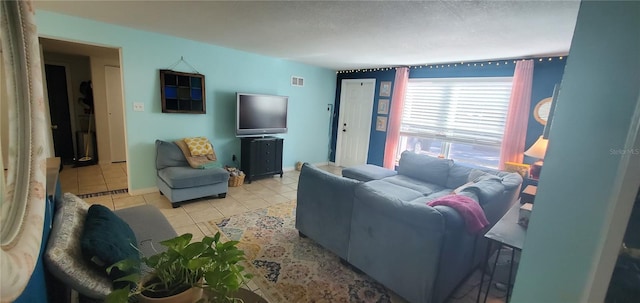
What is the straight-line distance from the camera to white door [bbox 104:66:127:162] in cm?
492

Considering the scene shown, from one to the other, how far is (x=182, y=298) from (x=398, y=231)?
4.70 feet

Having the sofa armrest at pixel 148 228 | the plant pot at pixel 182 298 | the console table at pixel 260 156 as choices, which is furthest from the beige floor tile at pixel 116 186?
the plant pot at pixel 182 298

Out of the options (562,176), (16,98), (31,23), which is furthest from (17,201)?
(562,176)

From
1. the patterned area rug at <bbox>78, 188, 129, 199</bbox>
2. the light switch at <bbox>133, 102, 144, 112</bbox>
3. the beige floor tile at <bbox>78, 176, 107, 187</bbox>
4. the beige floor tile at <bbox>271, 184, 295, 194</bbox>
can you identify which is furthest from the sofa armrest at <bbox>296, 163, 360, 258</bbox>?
the beige floor tile at <bbox>78, 176, 107, 187</bbox>

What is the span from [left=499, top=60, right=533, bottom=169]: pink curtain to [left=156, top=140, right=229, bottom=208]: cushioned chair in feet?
13.1

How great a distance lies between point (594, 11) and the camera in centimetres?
60

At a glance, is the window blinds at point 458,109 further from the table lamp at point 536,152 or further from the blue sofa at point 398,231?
the blue sofa at point 398,231

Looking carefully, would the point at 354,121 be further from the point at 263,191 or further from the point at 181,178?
the point at 181,178

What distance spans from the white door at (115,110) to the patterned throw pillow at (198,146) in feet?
7.21

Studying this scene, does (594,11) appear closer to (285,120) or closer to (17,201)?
(17,201)

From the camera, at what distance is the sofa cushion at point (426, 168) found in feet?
11.6

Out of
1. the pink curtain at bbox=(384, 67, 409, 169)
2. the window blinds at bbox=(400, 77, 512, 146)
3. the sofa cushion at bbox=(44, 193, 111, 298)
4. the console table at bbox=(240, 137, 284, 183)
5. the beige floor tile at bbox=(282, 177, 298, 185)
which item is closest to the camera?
the sofa cushion at bbox=(44, 193, 111, 298)

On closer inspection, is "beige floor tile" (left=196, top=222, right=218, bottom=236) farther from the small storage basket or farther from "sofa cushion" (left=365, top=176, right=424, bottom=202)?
"sofa cushion" (left=365, top=176, right=424, bottom=202)

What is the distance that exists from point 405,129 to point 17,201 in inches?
199
